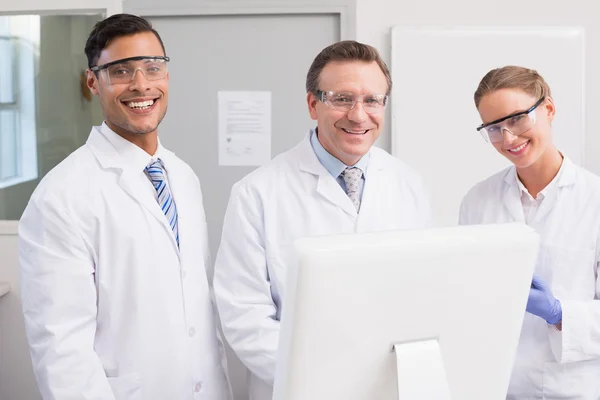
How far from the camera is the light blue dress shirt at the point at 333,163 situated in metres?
1.57

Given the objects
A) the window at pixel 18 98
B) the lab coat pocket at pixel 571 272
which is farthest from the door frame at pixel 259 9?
the lab coat pocket at pixel 571 272

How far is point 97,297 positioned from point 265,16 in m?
1.73

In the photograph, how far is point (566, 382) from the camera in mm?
1439

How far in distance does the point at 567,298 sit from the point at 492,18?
1596mm

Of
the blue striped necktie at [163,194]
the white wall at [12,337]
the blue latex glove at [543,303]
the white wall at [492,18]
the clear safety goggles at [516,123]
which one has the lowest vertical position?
the white wall at [12,337]

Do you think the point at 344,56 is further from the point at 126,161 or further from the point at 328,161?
the point at 126,161

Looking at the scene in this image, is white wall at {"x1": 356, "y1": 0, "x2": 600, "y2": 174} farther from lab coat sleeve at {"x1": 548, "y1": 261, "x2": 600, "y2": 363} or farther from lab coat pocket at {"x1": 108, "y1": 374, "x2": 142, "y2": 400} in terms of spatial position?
lab coat pocket at {"x1": 108, "y1": 374, "x2": 142, "y2": 400}

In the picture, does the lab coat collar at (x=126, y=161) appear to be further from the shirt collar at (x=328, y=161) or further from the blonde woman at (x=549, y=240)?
the blonde woman at (x=549, y=240)

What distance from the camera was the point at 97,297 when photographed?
1429mm

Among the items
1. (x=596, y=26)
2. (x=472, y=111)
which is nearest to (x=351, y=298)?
(x=472, y=111)

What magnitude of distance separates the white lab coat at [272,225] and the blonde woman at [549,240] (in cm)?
30

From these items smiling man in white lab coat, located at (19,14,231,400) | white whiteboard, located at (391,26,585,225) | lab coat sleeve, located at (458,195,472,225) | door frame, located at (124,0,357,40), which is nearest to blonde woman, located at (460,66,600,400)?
lab coat sleeve, located at (458,195,472,225)

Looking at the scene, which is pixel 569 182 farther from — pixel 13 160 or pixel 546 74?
pixel 13 160

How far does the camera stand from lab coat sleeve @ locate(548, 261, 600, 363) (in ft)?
4.60
